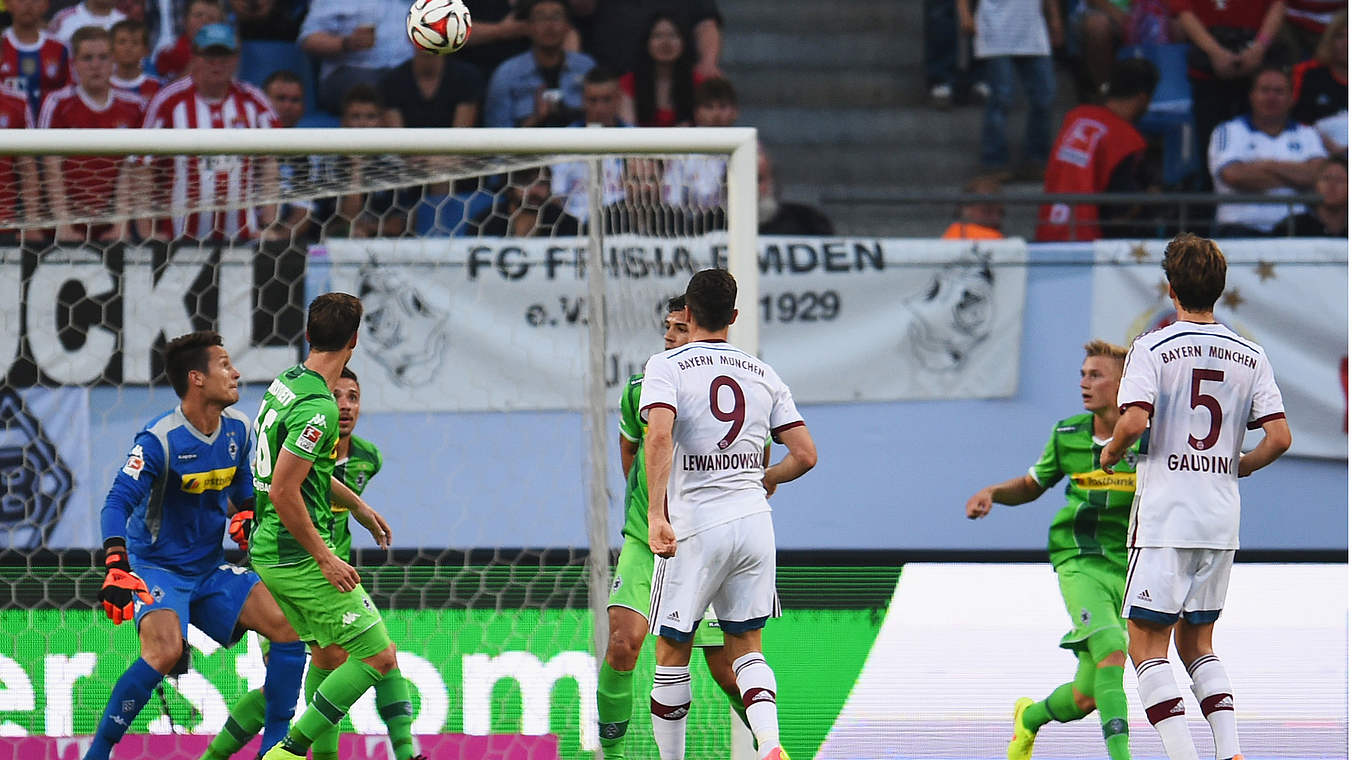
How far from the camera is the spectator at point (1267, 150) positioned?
33.7 feet

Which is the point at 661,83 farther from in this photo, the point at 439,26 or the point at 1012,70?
the point at 439,26

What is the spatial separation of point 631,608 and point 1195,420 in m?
1.92

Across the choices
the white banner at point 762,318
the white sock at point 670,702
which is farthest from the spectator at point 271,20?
the white sock at point 670,702

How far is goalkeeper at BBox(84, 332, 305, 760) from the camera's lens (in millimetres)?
5629

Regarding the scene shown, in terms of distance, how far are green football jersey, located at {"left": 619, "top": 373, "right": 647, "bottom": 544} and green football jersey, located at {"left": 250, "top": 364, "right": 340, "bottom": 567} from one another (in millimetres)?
1009

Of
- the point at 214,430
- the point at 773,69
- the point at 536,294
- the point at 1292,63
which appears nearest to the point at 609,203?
the point at 536,294

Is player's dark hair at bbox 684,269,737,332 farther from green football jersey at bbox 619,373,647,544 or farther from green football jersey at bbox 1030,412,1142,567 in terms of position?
green football jersey at bbox 1030,412,1142,567

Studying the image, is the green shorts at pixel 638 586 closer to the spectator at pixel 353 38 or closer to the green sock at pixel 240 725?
the green sock at pixel 240 725

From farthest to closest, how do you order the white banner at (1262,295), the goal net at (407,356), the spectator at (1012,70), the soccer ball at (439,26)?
the spectator at (1012,70) → the white banner at (1262,295) → the soccer ball at (439,26) → the goal net at (407,356)

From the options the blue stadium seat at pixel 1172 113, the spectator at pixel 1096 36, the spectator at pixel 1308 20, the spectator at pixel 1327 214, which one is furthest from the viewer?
the spectator at pixel 1308 20

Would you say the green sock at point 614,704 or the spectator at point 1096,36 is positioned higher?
the spectator at point 1096,36

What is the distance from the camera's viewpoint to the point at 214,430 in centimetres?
577

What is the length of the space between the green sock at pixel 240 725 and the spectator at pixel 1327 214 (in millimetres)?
6249

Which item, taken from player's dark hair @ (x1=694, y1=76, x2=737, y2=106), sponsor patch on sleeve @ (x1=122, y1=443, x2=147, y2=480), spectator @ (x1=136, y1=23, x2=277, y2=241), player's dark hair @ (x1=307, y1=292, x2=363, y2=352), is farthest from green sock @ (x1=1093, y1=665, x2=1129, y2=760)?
player's dark hair @ (x1=694, y1=76, x2=737, y2=106)
